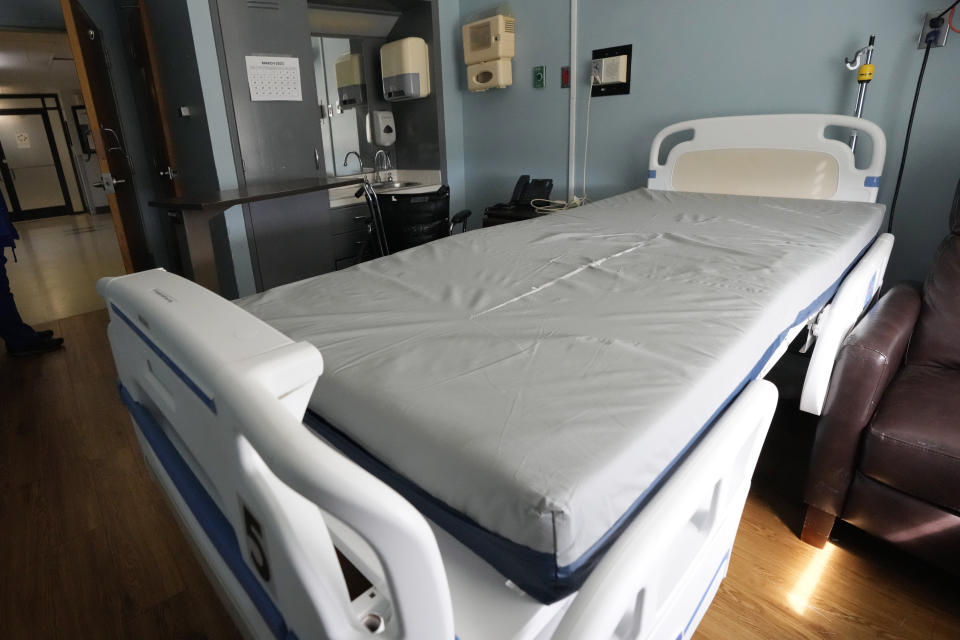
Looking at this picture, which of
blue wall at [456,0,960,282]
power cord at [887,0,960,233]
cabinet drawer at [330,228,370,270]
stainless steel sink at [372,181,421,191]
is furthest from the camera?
stainless steel sink at [372,181,421,191]

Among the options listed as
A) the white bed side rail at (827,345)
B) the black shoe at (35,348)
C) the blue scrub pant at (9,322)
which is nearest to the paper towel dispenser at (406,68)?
the blue scrub pant at (9,322)

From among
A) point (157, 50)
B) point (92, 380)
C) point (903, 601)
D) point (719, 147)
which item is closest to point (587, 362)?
point (903, 601)

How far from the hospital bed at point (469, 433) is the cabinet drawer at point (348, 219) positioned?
2.51 meters

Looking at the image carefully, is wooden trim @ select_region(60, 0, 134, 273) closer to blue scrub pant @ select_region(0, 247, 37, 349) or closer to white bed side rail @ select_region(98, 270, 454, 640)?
blue scrub pant @ select_region(0, 247, 37, 349)

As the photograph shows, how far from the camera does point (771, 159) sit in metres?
2.31

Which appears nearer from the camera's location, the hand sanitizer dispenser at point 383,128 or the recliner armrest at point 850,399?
the recliner armrest at point 850,399

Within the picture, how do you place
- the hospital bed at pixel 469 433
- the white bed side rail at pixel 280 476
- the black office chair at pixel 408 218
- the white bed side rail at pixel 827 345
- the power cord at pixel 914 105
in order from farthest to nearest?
the black office chair at pixel 408 218 < the power cord at pixel 914 105 < the white bed side rail at pixel 827 345 < the hospital bed at pixel 469 433 < the white bed side rail at pixel 280 476

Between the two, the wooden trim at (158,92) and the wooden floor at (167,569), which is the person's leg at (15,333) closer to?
the wooden trim at (158,92)

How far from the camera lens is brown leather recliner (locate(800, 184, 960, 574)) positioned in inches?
45.3

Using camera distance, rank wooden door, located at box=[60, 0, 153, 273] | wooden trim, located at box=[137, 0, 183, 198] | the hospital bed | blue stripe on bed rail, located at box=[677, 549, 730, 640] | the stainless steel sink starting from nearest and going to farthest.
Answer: the hospital bed < blue stripe on bed rail, located at box=[677, 549, 730, 640] < wooden door, located at box=[60, 0, 153, 273] < wooden trim, located at box=[137, 0, 183, 198] < the stainless steel sink

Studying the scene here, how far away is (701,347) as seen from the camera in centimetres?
88

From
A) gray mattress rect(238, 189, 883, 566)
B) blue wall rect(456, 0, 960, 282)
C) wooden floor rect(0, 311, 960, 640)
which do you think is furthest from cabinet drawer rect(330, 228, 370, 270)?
gray mattress rect(238, 189, 883, 566)

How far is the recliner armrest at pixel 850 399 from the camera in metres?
1.22

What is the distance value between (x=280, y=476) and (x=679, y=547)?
64 centimetres
